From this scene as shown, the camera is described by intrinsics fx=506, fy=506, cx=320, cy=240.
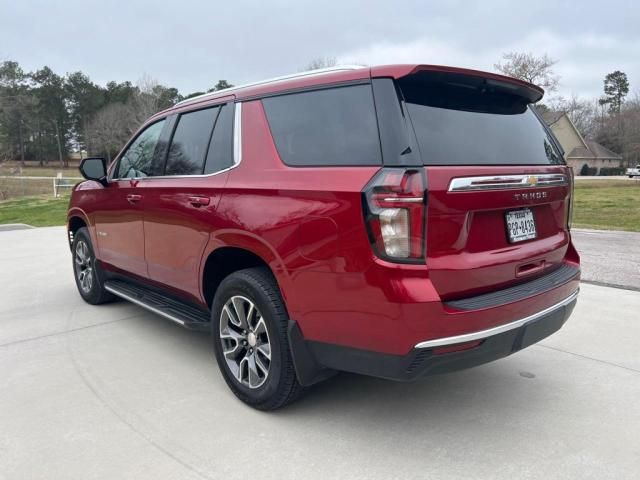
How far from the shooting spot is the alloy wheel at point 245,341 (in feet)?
9.94

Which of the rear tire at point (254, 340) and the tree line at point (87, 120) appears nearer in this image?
the rear tire at point (254, 340)

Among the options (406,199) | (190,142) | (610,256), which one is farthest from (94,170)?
(610,256)

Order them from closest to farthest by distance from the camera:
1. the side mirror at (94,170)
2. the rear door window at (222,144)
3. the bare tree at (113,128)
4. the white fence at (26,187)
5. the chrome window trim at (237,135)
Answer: the chrome window trim at (237,135), the rear door window at (222,144), the side mirror at (94,170), the white fence at (26,187), the bare tree at (113,128)

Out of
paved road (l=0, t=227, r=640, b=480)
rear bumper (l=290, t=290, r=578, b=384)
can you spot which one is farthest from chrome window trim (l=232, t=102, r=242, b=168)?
paved road (l=0, t=227, r=640, b=480)

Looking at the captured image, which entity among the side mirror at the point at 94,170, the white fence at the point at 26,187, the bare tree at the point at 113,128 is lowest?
the white fence at the point at 26,187

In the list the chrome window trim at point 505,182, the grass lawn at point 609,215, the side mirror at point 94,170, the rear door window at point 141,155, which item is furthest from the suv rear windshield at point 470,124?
the grass lawn at point 609,215

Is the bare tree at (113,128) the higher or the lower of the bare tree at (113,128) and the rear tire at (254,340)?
the higher

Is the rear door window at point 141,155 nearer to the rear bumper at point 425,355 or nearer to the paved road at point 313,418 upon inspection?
the paved road at point 313,418

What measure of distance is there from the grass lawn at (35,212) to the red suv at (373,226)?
1207 cm

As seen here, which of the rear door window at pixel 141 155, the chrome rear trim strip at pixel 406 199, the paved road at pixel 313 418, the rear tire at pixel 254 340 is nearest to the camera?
the chrome rear trim strip at pixel 406 199

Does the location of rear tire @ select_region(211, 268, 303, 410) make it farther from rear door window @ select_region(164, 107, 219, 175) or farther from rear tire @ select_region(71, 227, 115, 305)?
rear tire @ select_region(71, 227, 115, 305)

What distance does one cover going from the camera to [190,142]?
12.5 feet

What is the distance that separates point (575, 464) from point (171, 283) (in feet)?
9.60

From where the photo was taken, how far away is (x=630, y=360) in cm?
386
